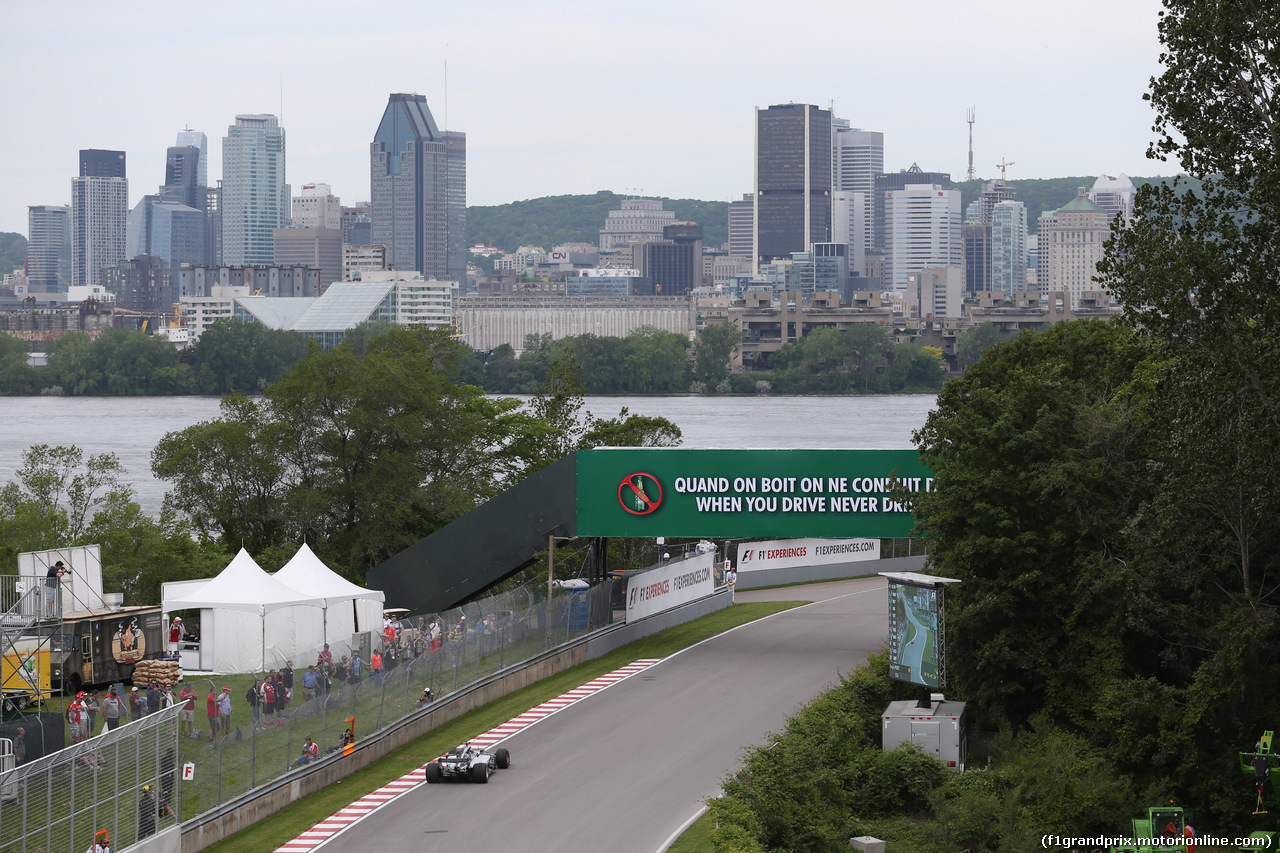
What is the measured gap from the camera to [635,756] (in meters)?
32.5

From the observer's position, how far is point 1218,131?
27.4 m

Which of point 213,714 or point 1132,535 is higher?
point 1132,535

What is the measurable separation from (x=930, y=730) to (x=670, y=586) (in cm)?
1837

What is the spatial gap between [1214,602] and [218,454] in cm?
4364

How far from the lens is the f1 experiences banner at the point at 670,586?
156 ft

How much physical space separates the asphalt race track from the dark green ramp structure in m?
5.87

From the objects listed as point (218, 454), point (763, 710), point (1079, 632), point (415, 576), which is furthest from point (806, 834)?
point (218, 454)

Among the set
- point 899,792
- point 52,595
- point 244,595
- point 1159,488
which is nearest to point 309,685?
point 52,595

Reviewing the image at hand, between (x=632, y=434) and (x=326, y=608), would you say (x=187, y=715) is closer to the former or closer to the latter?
(x=326, y=608)

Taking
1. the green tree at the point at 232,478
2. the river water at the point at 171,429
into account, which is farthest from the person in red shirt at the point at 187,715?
the river water at the point at 171,429

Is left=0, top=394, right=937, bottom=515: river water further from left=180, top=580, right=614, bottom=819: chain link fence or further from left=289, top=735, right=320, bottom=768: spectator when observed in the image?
left=289, top=735, right=320, bottom=768: spectator

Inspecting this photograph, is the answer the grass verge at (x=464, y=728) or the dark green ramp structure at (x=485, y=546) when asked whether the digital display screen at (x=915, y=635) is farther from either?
the dark green ramp structure at (x=485, y=546)

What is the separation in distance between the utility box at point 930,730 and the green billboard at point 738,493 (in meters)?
10.8

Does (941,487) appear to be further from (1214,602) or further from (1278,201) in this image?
(1278,201)
